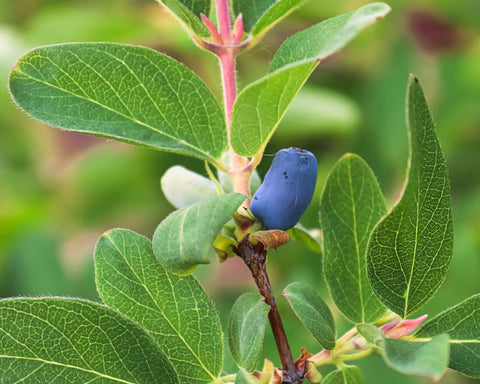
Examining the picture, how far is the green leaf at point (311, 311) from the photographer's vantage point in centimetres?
65

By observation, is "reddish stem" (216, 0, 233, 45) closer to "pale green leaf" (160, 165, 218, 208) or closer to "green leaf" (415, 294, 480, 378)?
"pale green leaf" (160, 165, 218, 208)

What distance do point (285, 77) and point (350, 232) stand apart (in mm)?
254

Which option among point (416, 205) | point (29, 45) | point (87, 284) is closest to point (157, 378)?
point (416, 205)

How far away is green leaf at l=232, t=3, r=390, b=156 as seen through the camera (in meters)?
0.55

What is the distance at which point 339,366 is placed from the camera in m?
0.69

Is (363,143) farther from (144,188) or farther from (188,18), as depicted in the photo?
(188,18)

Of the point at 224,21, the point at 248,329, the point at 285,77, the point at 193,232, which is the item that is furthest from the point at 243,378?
the point at 224,21

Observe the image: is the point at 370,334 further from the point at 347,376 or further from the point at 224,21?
the point at 224,21

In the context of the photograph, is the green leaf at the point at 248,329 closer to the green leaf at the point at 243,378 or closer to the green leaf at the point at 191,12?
the green leaf at the point at 243,378

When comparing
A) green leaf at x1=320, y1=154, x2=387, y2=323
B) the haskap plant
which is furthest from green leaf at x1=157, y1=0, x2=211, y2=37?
green leaf at x1=320, y1=154, x2=387, y2=323

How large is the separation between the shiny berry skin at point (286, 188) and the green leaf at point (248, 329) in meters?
0.08

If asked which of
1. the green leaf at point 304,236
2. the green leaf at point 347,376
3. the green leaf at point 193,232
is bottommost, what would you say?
the green leaf at point 347,376

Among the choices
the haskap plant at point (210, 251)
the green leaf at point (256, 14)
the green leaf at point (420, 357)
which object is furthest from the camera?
the green leaf at point (256, 14)

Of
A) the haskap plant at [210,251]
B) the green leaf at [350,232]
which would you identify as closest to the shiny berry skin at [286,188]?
the haskap plant at [210,251]
